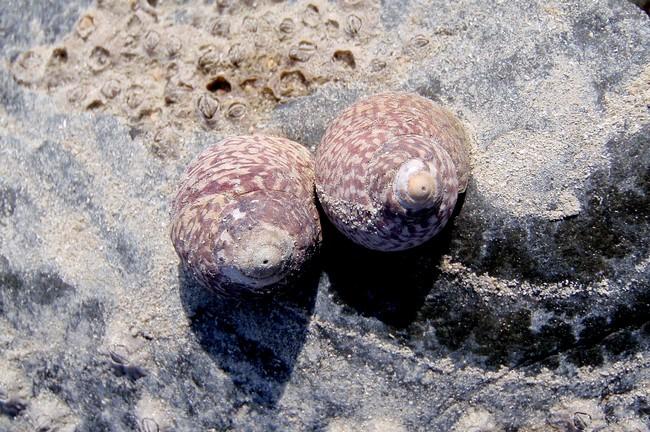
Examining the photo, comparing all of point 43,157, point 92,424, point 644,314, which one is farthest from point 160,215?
point 644,314

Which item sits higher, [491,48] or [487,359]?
[491,48]

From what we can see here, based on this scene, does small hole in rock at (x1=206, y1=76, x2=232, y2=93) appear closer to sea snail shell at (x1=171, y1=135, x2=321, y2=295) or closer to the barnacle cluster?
the barnacle cluster

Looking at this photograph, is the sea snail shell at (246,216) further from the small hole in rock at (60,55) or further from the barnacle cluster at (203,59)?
the small hole in rock at (60,55)

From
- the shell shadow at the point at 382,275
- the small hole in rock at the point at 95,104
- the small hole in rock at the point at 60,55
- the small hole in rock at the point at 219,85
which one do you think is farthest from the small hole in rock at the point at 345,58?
the small hole in rock at the point at 60,55

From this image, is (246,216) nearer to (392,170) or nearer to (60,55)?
(392,170)

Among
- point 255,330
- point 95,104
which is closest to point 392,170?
point 255,330

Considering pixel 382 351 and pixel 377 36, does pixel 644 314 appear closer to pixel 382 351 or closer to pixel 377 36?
pixel 382 351
